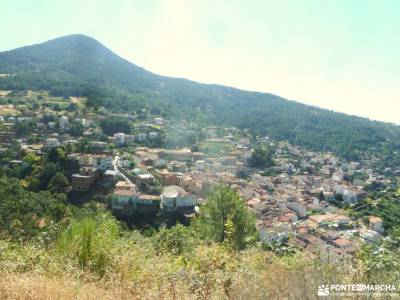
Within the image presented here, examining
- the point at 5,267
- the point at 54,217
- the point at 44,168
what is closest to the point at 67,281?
the point at 5,267

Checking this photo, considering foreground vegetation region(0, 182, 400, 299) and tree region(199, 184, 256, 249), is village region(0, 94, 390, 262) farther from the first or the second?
foreground vegetation region(0, 182, 400, 299)

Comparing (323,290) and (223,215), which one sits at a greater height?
(323,290)

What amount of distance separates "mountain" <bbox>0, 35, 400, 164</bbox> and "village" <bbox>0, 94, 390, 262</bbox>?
7.54 meters

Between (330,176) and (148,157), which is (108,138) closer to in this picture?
(148,157)

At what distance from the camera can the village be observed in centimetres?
2108

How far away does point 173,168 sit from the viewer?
102 feet

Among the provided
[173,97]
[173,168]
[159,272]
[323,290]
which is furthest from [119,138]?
[173,97]

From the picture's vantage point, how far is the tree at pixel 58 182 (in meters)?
21.1

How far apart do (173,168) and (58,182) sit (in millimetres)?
11582

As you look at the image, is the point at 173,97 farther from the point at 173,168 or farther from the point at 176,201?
the point at 176,201

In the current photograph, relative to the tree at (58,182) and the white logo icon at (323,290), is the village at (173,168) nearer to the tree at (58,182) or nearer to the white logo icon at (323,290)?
the tree at (58,182)

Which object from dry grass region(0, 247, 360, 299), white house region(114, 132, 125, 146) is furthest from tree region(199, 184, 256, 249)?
white house region(114, 132, 125, 146)

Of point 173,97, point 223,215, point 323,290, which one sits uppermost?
point 323,290

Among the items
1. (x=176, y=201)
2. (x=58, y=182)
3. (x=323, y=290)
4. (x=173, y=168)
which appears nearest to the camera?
(x=323, y=290)
